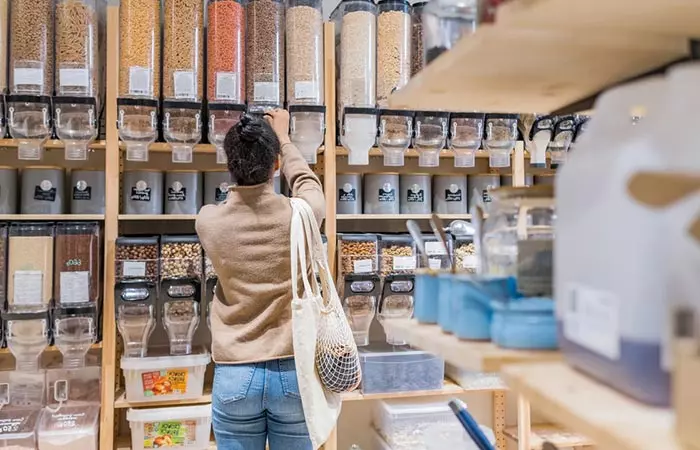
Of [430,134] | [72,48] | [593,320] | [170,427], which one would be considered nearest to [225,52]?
[72,48]

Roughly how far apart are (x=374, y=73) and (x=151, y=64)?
850 mm

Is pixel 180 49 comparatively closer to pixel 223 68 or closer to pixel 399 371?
pixel 223 68

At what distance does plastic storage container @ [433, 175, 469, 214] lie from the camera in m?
2.72

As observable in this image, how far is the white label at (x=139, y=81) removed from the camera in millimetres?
2305

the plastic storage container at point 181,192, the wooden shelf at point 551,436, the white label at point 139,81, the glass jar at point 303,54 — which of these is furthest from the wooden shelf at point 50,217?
the wooden shelf at point 551,436

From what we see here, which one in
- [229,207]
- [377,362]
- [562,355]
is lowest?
[377,362]

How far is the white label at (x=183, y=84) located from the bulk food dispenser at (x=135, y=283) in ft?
1.80

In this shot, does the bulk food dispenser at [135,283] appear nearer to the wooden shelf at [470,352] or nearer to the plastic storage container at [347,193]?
the plastic storage container at [347,193]

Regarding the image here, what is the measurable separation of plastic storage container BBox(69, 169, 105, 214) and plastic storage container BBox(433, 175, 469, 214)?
1.36 m

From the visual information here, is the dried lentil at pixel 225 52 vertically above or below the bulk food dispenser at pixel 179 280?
above

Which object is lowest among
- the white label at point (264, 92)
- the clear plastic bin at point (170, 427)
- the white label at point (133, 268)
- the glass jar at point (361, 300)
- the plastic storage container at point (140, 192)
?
the clear plastic bin at point (170, 427)

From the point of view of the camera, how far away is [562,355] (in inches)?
27.2

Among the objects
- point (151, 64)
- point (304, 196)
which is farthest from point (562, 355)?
point (151, 64)

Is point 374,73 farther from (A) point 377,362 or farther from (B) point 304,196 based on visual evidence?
(A) point 377,362
